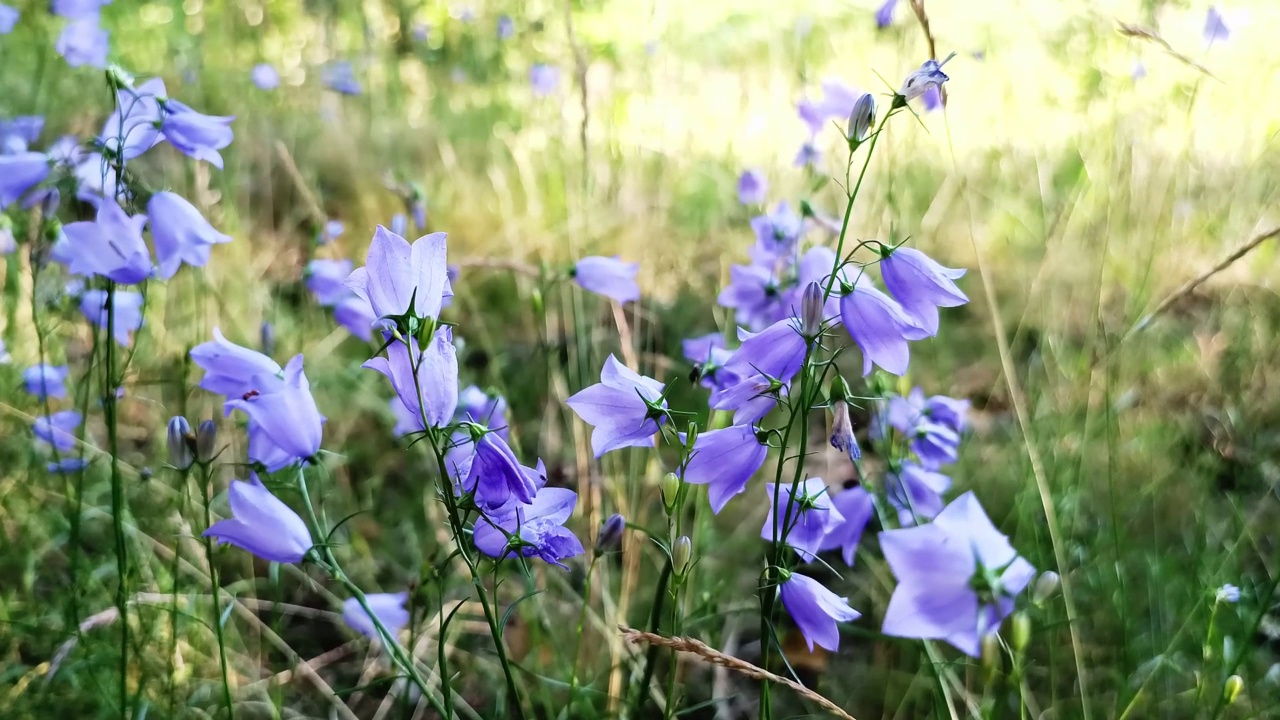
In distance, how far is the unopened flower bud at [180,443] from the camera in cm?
97

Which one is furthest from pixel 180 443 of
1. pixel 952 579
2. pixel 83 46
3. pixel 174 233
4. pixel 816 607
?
pixel 83 46

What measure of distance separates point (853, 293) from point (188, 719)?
1413mm

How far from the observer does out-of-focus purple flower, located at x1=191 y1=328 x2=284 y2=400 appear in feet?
3.23

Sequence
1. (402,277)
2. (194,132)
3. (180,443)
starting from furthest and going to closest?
(194,132)
(180,443)
(402,277)

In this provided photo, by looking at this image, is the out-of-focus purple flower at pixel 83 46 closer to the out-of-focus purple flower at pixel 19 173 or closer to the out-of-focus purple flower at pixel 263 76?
the out-of-focus purple flower at pixel 263 76

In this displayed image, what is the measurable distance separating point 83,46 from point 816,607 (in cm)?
275

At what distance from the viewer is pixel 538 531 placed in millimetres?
824

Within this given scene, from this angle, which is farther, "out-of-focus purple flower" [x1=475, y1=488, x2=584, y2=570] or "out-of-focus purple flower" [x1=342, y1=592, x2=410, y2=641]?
"out-of-focus purple flower" [x1=342, y1=592, x2=410, y2=641]

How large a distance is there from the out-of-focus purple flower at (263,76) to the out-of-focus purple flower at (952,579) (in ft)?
12.9

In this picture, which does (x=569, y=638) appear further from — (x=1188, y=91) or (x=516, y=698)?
(x=1188, y=91)

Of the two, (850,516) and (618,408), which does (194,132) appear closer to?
(618,408)

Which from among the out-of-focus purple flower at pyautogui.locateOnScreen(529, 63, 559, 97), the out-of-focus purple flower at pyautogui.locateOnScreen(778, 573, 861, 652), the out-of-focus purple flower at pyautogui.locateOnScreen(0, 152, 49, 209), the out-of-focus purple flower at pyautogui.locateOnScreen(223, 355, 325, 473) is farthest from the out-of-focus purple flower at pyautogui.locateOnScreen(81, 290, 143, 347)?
the out-of-focus purple flower at pyautogui.locateOnScreen(529, 63, 559, 97)

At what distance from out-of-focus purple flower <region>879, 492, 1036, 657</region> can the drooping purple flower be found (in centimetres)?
33

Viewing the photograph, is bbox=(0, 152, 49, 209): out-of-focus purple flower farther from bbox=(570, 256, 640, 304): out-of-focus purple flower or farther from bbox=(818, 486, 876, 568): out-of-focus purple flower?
bbox=(818, 486, 876, 568): out-of-focus purple flower
